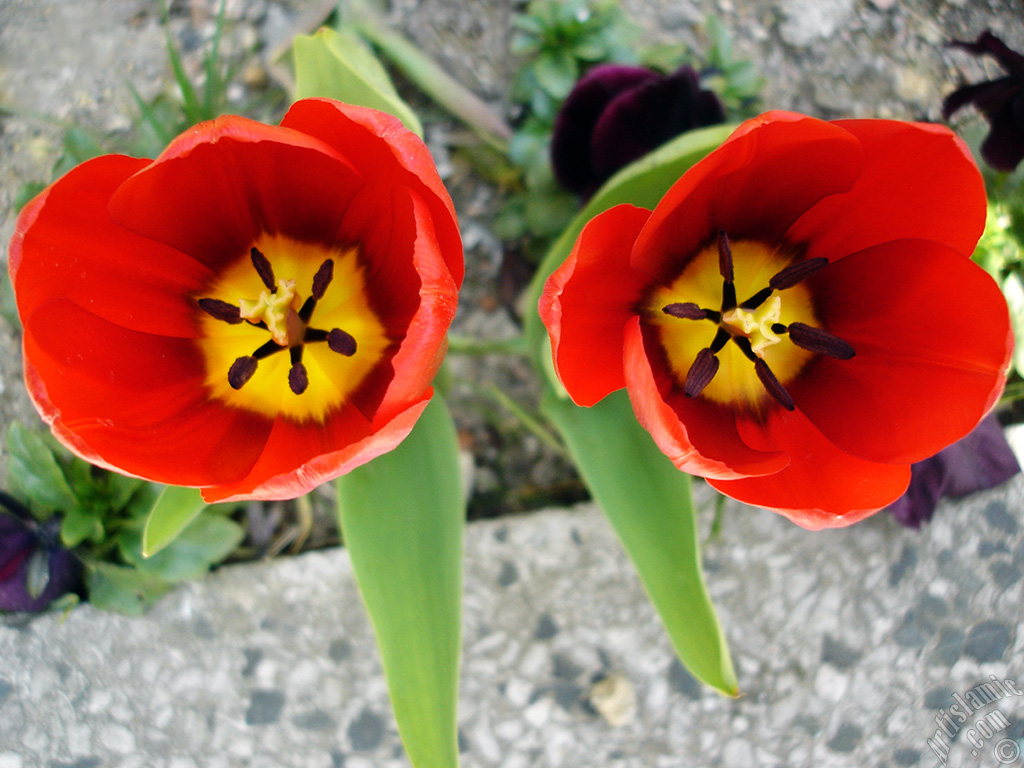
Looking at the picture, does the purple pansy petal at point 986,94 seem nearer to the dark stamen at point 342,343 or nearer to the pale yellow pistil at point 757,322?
the pale yellow pistil at point 757,322

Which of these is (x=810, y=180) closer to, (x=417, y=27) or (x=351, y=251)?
(x=351, y=251)

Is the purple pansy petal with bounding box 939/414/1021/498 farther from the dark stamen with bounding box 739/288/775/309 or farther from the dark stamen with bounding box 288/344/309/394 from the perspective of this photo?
the dark stamen with bounding box 288/344/309/394

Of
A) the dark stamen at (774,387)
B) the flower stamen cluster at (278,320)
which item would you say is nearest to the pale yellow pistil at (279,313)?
the flower stamen cluster at (278,320)

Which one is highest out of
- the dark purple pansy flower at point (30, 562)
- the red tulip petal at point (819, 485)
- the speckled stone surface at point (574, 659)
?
the red tulip petal at point (819, 485)

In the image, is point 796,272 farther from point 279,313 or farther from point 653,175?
point 279,313

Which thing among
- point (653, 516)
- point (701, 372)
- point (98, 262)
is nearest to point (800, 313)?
point (701, 372)

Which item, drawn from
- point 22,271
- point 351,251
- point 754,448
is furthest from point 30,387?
point 754,448
